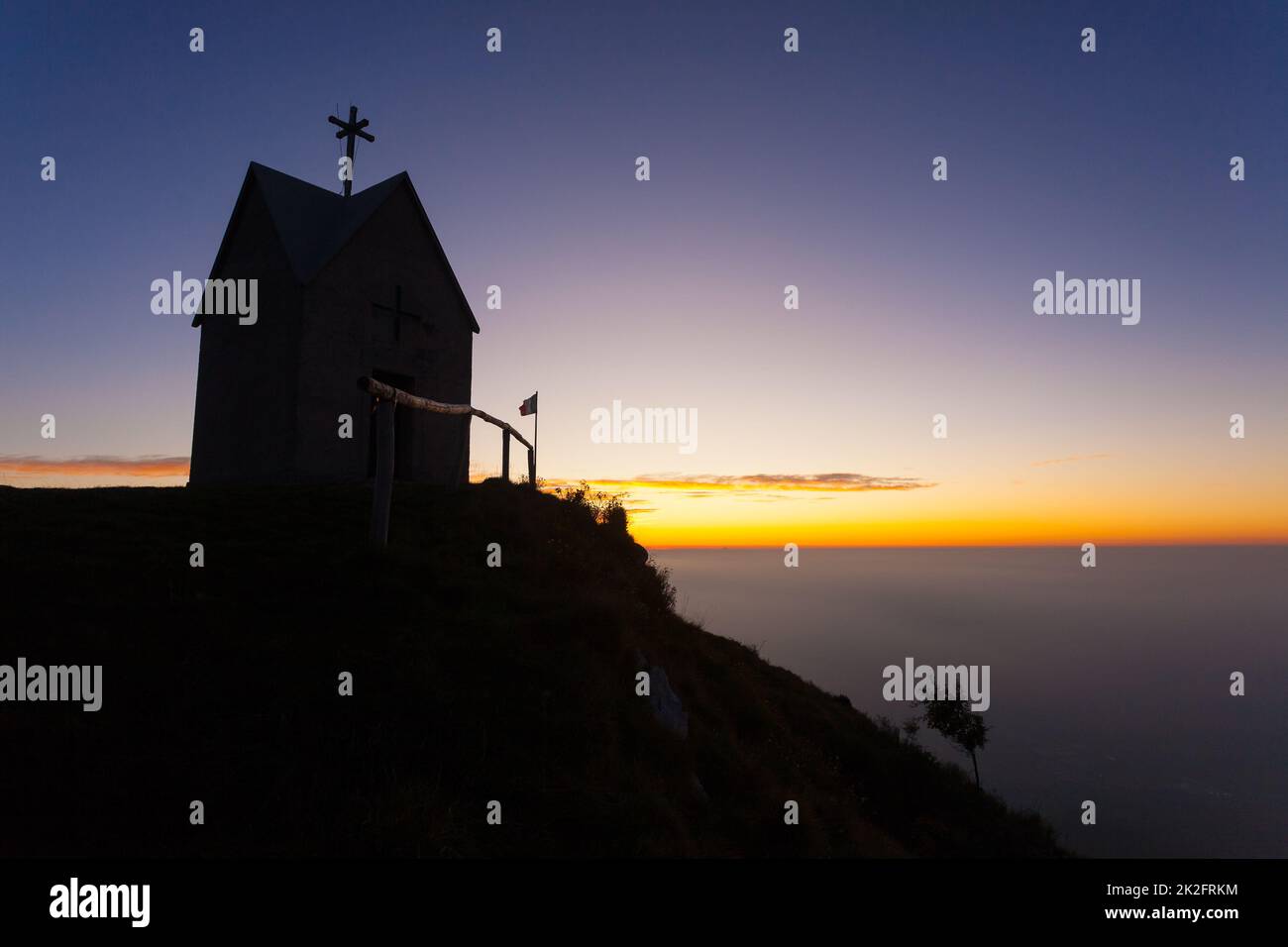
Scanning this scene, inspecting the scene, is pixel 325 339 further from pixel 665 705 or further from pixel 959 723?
pixel 959 723

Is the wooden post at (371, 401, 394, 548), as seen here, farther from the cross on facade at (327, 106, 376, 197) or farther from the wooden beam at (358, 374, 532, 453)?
the cross on facade at (327, 106, 376, 197)

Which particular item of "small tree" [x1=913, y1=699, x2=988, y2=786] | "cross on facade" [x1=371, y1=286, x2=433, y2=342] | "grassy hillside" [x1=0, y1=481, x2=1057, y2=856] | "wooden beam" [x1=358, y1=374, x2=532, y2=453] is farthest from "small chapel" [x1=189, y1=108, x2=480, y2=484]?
"small tree" [x1=913, y1=699, x2=988, y2=786]

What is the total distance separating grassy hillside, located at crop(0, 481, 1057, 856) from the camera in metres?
4.43

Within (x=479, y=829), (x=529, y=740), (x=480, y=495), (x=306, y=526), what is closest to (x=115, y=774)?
(x=479, y=829)

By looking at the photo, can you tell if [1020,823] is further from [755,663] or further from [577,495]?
[577,495]

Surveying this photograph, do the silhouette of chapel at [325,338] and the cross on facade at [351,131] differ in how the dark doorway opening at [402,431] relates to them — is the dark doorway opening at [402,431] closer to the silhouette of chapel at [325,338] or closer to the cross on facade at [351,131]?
the silhouette of chapel at [325,338]

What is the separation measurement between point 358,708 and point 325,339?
12.8 meters

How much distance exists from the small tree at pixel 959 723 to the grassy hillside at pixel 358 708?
147ft

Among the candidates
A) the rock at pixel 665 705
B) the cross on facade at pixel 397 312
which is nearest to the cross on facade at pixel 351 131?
the cross on facade at pixel 397 312

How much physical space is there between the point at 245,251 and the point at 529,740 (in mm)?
17635

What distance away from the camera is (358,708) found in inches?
216

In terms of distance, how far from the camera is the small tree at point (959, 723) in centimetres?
4753

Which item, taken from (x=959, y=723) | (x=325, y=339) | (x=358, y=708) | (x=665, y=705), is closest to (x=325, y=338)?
(x=325, y=339)
